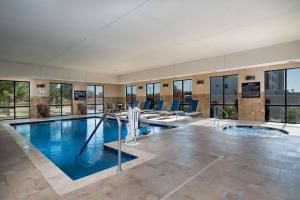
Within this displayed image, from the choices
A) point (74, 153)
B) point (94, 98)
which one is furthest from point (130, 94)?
point (74, 153)

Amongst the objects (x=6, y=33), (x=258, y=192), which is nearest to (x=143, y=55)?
(x=6, y=33)

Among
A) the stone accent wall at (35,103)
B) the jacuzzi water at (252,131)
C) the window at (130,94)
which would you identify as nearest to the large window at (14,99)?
the stone accent wall at (35,103)

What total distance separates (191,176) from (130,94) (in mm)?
12116

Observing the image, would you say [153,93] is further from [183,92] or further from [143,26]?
[143,26]

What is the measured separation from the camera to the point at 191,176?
270 centimetres

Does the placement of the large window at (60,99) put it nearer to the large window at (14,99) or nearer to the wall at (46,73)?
the large window at (14,99)

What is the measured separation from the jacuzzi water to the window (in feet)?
28.4

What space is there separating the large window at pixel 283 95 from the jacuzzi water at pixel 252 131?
1.56m

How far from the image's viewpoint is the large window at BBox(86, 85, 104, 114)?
43.1ft

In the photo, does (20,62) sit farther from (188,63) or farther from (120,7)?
(188,63)

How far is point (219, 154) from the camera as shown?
3668 millimetres

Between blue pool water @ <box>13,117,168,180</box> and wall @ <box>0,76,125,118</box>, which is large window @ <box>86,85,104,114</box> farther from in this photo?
blue pool water @ <box>13,117,168,180</box>

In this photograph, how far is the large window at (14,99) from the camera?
975cm

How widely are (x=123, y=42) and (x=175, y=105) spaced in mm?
5172
